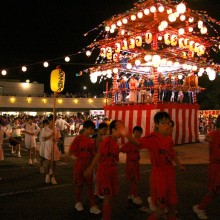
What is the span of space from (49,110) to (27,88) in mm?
5059

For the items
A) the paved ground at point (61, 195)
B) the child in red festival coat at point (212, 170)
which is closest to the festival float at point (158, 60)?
the paved ground at point (61, 195)

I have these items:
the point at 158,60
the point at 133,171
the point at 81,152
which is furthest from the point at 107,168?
the point at 158,60

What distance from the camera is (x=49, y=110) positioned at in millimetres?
38688

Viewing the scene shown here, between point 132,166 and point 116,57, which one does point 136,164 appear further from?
point 116,57

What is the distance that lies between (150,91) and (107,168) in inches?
404

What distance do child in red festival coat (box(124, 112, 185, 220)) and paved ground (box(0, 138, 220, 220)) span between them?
1280 mm

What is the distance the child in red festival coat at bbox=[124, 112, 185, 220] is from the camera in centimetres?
380

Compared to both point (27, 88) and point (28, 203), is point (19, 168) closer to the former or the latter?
point (28, 203)

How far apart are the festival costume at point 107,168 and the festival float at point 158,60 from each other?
8.58m

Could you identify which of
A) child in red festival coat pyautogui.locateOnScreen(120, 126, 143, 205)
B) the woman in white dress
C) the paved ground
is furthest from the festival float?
child in red festival coat pyautogui.locateOnScreen(120, 126, 143, 205)

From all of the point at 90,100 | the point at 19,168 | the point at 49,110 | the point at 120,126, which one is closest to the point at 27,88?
the point at 49,110

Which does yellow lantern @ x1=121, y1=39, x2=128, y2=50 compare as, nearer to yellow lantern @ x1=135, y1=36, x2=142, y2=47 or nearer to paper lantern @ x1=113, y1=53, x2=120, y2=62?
yellow lantern @ x1=135, y1=36, x2=142, y2=47

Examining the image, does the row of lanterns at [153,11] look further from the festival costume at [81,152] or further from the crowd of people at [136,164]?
the festival costume at [81,152]

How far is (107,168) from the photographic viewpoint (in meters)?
4.54
